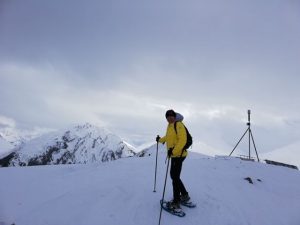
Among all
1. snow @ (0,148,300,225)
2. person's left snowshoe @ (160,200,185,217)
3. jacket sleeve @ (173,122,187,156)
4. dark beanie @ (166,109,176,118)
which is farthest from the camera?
dark beanie @ (166,109,176,118)

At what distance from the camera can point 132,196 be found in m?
11.3

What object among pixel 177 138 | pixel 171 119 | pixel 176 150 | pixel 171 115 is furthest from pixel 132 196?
pixel 171 115

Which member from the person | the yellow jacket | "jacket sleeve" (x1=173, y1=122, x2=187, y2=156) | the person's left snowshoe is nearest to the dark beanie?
the person

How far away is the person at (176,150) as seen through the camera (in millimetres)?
9992

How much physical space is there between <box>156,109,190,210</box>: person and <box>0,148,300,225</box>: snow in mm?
582

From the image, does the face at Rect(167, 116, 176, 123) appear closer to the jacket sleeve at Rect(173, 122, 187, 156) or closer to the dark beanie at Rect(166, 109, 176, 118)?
the dark beanie at Rect(166, 109, 176, 118)

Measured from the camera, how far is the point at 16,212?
10.0m

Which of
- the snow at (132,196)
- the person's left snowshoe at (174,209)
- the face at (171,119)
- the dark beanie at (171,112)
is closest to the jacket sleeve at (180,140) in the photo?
the face at (171,119)

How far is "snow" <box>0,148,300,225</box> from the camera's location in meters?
9.67

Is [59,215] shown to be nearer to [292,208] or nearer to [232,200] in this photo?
[232,200]

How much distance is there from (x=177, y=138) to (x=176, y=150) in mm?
489

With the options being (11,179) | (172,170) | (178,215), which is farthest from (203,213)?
(11,179)

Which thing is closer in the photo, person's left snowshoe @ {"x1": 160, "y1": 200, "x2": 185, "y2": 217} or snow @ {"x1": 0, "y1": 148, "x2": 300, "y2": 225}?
snow @ {"x1": 0, "y1": 148, "x2": 300, "y2": 225}

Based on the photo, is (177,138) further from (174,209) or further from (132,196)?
(132,196)
